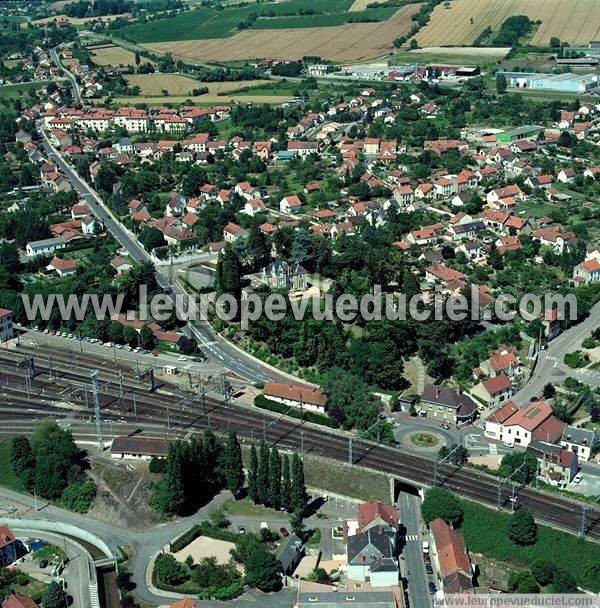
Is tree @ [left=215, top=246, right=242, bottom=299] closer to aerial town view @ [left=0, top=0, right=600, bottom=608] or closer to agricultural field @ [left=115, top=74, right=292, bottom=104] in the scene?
aerial town view @ [left=0, top=0, right=600, bottom=608]

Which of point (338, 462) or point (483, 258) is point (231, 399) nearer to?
point (338, 462)

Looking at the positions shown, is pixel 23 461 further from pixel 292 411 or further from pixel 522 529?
pixel 522 529

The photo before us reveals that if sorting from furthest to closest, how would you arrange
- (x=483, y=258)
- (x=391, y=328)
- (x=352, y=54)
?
(x=352, y=54) < (x=483, y=258) < (x=391, y=328)

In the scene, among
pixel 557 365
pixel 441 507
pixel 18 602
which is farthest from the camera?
pixel 557 365

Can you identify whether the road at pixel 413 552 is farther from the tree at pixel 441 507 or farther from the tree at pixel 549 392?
the tree at pixel 549 392

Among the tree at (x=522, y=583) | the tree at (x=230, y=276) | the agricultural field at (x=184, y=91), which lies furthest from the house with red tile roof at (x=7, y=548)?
the agricultural field at (x=184, y=91)

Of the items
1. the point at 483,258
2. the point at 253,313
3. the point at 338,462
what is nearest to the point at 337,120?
the point at 483,258

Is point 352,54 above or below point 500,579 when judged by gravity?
above

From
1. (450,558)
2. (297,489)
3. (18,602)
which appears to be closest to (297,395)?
(297,489)

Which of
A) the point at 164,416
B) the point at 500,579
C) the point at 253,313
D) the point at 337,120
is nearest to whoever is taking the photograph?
the point at 500,579
